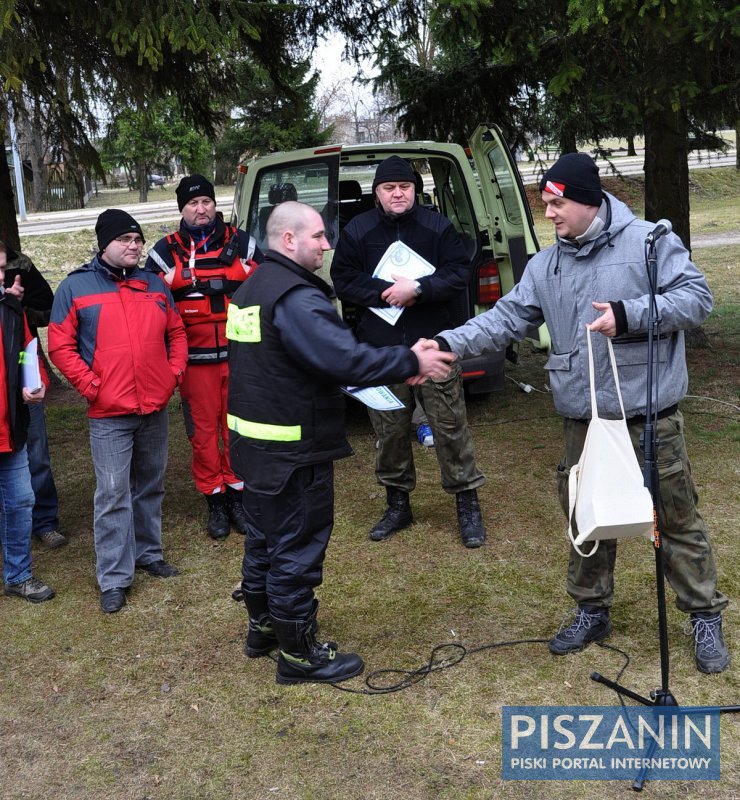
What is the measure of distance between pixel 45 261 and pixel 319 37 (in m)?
13.5

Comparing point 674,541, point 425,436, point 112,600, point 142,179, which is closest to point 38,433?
point 112,600

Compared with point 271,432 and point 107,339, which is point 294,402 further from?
point 107,339

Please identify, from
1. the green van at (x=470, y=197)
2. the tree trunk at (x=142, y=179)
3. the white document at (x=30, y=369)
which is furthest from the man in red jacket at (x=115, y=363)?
the tree trunk at (x=142, y=179)

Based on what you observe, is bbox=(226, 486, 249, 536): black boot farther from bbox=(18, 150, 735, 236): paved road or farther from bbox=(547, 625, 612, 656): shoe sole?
bbox=(18, 150, 735, 236): paved road

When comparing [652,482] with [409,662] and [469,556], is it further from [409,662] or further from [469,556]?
[469,556]

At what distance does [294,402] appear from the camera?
3.54 metres

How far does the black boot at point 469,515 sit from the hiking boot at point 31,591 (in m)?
2.17

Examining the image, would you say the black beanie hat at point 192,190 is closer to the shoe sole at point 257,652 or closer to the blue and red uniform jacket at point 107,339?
the blue and red uniform jacket at point 107,339

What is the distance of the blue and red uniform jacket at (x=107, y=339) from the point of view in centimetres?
445

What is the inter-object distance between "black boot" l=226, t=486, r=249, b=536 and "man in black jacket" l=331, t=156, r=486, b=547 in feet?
2.58

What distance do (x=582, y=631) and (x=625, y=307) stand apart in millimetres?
1408

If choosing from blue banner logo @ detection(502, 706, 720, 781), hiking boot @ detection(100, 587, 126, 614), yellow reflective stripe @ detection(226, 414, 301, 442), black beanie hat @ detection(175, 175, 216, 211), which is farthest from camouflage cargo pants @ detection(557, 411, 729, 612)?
black beanie hat @ detection(175, 175, 216, 211)

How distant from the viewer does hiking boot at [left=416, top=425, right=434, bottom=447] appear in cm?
687

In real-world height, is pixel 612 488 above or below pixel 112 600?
above
